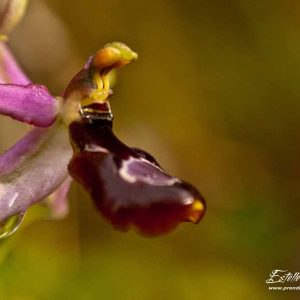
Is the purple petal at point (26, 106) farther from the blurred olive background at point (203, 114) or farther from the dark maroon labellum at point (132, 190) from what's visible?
the blurred olive background at point (203, 114)

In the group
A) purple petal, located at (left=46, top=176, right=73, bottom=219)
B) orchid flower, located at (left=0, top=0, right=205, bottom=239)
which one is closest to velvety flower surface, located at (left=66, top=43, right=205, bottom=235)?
orchid flower, located at (left=0, top=0, right=205, bottom=239)

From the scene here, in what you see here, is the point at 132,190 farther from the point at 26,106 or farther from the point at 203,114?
the point at 203,114

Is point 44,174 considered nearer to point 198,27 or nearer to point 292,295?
point 292,295

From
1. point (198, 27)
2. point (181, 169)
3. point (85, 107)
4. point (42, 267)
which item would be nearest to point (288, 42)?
point (198, 27)

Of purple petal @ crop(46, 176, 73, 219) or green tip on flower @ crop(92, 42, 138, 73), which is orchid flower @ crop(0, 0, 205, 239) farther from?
purple petal @ crop(46, 176, 73, 219)

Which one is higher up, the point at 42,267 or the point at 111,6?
the point at 111,6

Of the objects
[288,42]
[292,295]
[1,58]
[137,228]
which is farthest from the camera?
[288,42]

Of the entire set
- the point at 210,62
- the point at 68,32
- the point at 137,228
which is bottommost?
the point at 210,62

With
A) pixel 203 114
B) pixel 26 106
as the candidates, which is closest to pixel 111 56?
pixel 26 106
